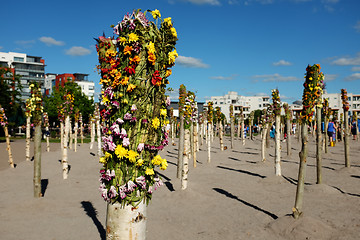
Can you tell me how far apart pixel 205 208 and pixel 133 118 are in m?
6.24

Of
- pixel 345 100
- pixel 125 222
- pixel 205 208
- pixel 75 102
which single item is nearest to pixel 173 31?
pixel 125 222

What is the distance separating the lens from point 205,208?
9.66 meters

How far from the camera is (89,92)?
441 ft

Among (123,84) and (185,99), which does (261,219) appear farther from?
(185,99)

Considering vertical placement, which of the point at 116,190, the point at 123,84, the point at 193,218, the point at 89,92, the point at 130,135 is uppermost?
the point at 89,92

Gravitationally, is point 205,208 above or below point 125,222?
below

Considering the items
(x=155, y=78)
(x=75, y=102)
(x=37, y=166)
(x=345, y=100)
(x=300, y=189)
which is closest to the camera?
(x=155, y=78)

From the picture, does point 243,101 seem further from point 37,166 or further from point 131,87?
point 131,87

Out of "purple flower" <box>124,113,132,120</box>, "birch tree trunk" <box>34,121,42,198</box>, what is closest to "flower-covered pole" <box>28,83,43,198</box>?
"birch tree trunk" <box>34,121,42,198</box>

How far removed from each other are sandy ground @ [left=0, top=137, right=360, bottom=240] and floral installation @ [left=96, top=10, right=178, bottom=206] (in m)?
3.45

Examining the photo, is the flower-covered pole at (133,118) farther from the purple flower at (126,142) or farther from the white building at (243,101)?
the white building at (243,101)

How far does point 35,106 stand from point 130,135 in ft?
27.6

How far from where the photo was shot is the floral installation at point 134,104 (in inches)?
170

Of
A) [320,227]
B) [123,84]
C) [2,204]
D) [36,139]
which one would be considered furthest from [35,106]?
[320,227]
